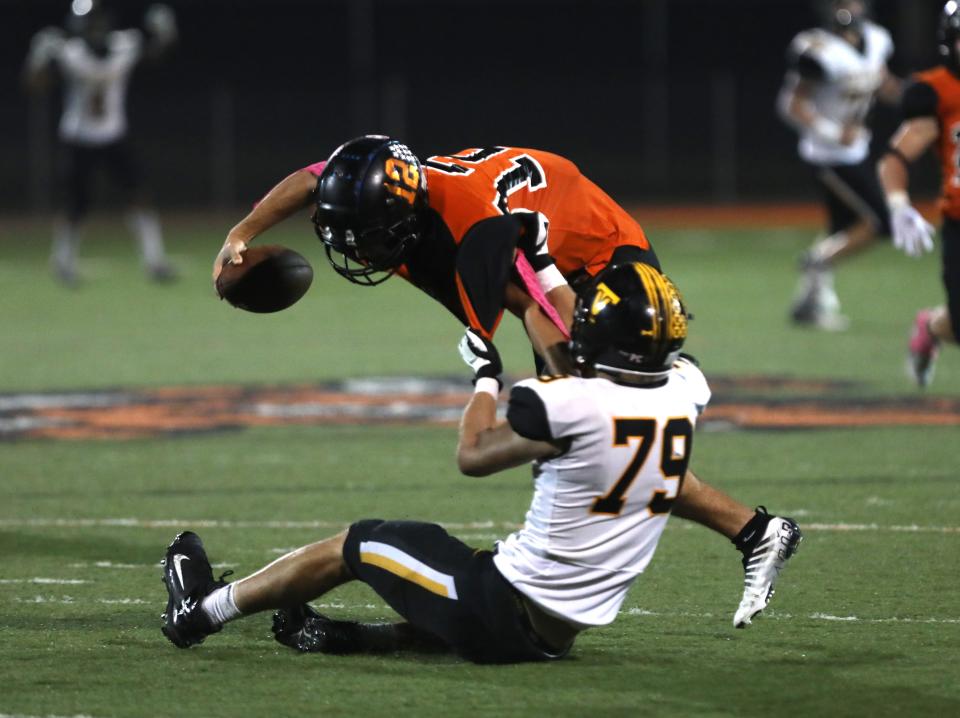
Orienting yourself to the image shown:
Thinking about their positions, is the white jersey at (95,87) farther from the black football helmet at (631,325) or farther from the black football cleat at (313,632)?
the black football helmet at (631,325)

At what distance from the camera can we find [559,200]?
5.49 m

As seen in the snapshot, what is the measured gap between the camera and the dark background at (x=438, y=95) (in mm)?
26750

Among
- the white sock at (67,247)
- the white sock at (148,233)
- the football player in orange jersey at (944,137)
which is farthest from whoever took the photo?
the white sock at (67,247)

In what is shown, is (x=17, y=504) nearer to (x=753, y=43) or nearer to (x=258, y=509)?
(x=258, y=509)

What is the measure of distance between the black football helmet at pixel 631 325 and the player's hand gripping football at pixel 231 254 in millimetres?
1473

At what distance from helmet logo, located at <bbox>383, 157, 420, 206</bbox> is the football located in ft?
2.66

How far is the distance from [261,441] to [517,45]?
1989cm

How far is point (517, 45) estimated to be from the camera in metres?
27.7

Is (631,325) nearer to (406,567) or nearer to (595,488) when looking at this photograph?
(595,488)

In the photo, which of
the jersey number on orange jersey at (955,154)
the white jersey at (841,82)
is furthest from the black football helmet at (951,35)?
the white jersey at (841,82)

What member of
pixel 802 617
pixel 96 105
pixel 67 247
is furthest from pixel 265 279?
pixel 67 247

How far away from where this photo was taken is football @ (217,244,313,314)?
563cm

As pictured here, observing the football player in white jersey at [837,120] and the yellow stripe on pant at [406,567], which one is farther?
the football player in white jersey at [837,120]

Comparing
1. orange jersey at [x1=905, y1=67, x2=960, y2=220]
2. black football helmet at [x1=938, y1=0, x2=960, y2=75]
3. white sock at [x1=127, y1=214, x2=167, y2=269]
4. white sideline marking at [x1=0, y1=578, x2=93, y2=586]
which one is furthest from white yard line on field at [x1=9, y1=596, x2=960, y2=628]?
white sock at [x1=127, y1=214, x2=167, y2=269]
